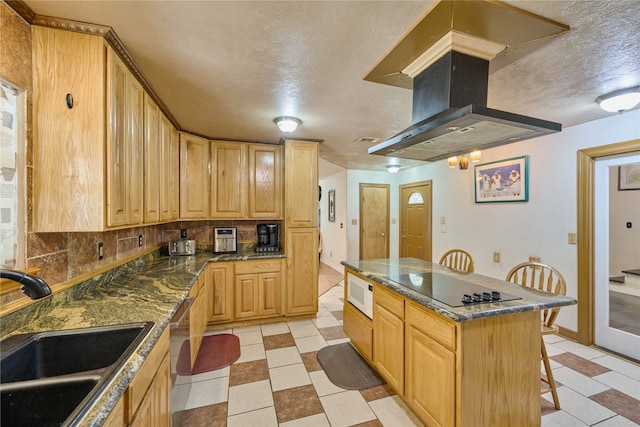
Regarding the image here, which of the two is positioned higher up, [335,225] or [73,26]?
[73,26]

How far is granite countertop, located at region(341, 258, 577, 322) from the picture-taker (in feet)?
4.72

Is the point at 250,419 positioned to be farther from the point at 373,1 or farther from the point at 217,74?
the point at 373,1

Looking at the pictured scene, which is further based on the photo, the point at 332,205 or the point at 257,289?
the point at 332,205

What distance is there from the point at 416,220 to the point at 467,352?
4.19m

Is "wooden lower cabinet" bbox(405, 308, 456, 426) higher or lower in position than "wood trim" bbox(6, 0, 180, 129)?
lower

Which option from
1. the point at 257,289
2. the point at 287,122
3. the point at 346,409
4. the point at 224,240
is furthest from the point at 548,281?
the point at 224,240

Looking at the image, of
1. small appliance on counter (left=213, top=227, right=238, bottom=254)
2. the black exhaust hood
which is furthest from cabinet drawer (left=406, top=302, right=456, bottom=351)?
small appliance on counter (left=213, top=227, right=238, bottom=254)

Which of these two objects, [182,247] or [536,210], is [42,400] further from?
[536,210]

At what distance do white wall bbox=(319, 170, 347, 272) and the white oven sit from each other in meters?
3.00

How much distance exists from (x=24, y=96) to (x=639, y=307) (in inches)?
192

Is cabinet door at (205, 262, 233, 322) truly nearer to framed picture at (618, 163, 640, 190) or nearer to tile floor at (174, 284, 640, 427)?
tile floor at (174, 284, 640, 427)

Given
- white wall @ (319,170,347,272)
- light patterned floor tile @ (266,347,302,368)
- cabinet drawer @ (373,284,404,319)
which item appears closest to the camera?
cabinet drawer @ (373,284,404,319)

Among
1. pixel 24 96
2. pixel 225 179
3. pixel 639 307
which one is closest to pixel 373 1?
pixel 24 96

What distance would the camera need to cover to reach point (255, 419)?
1.84m
